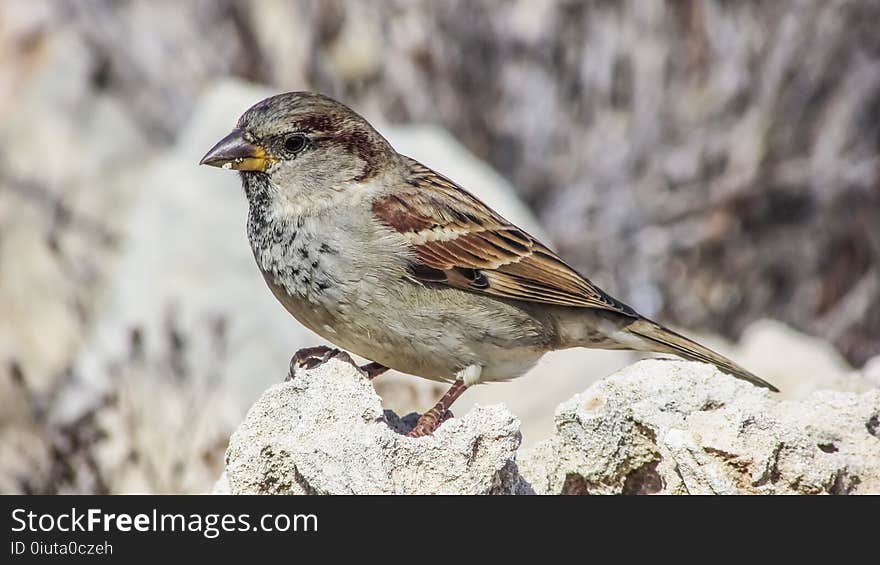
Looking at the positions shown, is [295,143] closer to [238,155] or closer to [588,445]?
[238,155]

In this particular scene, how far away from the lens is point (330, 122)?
15.0 ft

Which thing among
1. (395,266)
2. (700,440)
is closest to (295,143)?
(395,266)

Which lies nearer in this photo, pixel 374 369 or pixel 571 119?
pixel 374 369

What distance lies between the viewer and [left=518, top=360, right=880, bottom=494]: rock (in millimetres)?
3602

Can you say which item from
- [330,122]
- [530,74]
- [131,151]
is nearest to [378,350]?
[330,122]

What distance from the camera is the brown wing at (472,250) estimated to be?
460 cm

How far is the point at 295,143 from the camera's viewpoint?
4535mm

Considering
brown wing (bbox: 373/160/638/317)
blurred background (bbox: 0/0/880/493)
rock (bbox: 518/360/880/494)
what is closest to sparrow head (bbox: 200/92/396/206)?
brown wing (bbox: 373/160/638/317)

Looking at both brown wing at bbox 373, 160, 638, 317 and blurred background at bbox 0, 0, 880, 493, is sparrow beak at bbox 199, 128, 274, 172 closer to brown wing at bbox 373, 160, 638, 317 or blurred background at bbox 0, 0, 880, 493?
brown wing at bbox 373, 160, 638, 317

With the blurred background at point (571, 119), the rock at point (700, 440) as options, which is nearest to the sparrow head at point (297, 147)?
the rock at point (700, 440)

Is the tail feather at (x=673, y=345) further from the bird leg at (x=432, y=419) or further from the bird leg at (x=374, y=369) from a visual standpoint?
the bird leg at (x=432, y=419)

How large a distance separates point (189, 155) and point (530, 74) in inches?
102

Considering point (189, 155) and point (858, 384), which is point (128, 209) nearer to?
point (189, 155)

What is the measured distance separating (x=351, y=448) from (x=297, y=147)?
1353 millimetres
